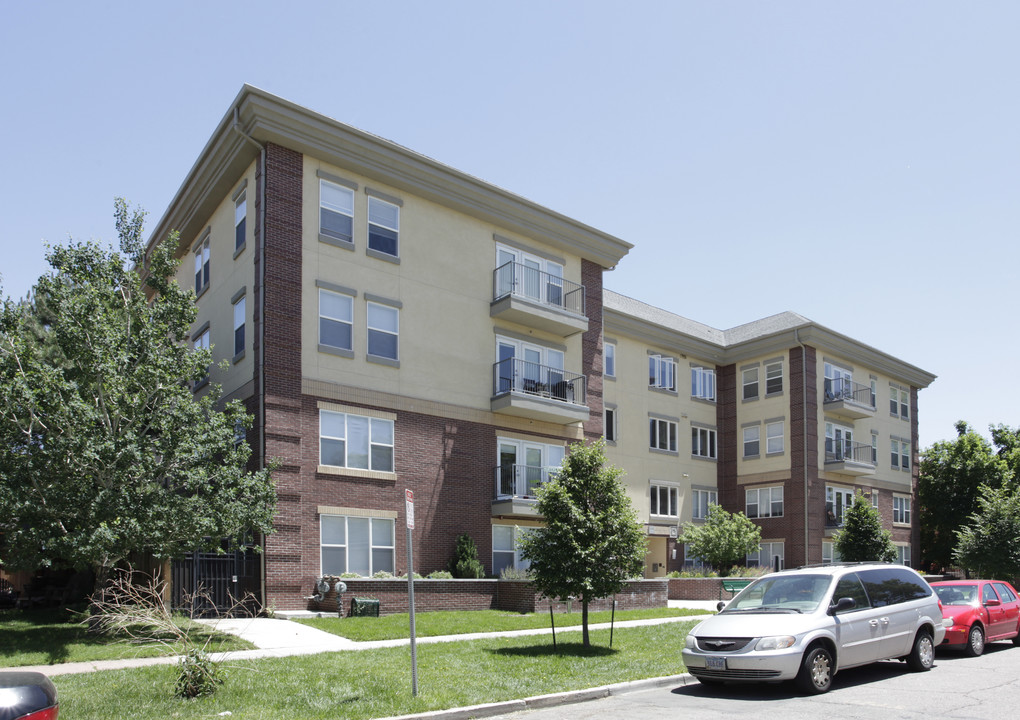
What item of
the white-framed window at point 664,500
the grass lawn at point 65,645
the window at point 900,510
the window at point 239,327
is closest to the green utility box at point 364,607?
the grass lawn at point 65,645

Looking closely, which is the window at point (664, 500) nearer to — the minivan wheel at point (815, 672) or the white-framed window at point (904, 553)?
the white-framed window at point (904, 553)

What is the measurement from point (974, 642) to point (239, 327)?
18.6m

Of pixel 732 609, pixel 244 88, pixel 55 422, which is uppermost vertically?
pixel 244 88

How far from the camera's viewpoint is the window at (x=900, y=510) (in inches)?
1739

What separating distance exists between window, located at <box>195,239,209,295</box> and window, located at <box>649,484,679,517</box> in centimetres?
1982

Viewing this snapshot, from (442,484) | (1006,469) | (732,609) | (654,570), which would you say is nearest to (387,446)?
(442,484)

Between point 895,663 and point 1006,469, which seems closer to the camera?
point 895,663

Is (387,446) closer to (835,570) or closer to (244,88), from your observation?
(244,88)

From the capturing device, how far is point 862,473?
40281mm

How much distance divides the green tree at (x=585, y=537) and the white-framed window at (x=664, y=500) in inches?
828

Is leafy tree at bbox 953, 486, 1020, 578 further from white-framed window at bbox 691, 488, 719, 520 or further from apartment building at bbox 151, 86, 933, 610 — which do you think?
apartment building at bbox 151, 86, 933, 610

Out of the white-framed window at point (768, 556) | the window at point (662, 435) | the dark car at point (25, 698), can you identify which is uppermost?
the window at point (662, 435)

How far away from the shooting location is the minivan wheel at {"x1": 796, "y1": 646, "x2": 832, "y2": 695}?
1129 centimetres

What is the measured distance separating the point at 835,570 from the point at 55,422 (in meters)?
13.6
